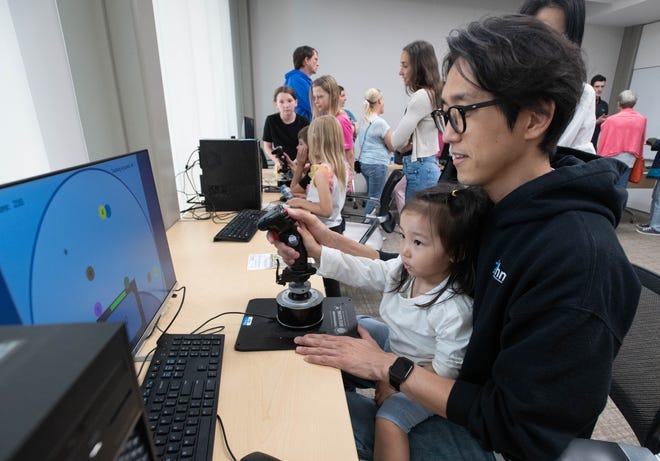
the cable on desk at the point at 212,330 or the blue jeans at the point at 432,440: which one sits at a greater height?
the cable on desk at the point at 212,330

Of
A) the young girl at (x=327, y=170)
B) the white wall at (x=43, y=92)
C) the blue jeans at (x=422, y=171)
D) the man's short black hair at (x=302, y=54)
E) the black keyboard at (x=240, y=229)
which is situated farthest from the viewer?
the man's short black hair at (x=302, y=54)

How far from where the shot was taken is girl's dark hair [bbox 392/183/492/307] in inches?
38.2

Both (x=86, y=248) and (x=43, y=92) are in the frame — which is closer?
(x=86, y=248)

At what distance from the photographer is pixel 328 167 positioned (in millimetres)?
2068

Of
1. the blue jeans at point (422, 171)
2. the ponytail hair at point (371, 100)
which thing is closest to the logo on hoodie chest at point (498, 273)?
the blue jeans at point (422, 171)

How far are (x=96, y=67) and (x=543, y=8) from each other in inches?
73.6

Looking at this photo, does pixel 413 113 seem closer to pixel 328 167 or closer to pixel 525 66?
pixel 328 167

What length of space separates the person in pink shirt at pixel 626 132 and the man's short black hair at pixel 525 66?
4625 millimetres

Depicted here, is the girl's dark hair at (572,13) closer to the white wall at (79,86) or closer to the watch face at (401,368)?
the watch face at (401,368)

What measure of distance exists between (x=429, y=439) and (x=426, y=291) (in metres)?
0.39

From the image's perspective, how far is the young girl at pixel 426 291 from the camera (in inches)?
36.2

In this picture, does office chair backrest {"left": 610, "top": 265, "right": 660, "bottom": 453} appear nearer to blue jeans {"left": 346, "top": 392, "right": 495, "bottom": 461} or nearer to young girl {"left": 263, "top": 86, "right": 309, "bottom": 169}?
blue jeans {"left": 346, "top": 392, "right": 495, "bottom": 461}

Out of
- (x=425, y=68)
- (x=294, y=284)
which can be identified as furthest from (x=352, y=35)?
(x=294, y=284)

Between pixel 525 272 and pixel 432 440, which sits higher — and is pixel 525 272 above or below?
above
